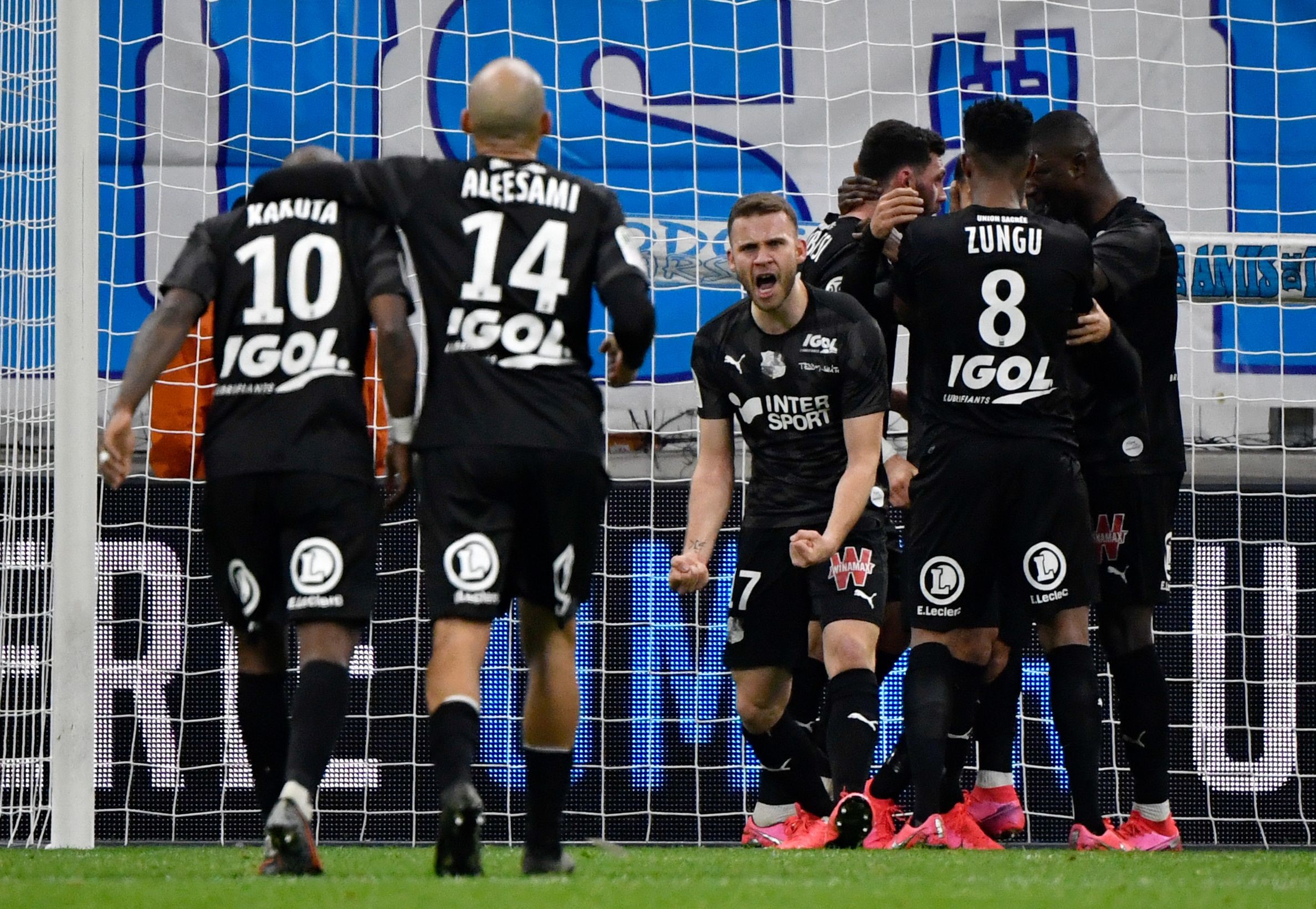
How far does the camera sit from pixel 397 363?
3.83 metres

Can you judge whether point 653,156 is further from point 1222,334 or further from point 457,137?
point 1222,334

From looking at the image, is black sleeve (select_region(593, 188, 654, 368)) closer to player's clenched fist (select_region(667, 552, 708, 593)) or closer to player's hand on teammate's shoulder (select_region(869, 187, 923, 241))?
player's clenched fist (select_region(667, 552, 708, 593))

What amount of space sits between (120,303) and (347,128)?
4.13 ft

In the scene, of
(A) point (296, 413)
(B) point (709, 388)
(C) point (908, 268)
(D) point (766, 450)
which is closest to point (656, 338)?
(B) point (709, 388)

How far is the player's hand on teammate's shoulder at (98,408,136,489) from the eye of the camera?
388 centimetres

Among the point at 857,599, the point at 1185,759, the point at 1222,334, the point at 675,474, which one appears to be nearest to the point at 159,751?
the point at 675,474

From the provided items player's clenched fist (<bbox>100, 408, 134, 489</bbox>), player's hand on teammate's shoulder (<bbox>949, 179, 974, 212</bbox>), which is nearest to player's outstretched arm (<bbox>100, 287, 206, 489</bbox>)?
player's clenched fist (<bbox>100, 408, 134, 489</bbox>)

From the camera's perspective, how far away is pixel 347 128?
796cm

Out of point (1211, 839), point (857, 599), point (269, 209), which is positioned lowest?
point (1211, 839)

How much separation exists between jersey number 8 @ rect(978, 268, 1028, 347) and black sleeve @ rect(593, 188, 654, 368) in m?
1.44

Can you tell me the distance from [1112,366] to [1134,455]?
28 centimetres

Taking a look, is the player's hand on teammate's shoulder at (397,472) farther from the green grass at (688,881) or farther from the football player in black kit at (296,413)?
the green grass at (688,881)

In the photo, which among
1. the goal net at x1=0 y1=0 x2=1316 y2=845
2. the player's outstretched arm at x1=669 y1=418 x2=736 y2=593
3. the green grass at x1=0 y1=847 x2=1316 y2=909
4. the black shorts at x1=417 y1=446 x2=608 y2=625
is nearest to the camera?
the green grass at x1=0 y1=847 x2=1316 y2=909

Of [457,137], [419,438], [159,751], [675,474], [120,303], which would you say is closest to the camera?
[419,438]
